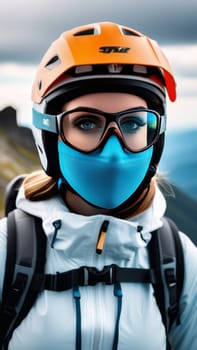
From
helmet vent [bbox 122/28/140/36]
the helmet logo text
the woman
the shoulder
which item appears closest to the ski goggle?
the woman

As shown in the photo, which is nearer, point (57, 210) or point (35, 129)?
point (57, 210)

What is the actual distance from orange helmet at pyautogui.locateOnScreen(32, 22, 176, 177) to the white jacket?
0.95 ft

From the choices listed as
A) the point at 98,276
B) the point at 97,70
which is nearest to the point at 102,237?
the point at 98,276

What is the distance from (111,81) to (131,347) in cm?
110

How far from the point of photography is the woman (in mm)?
2848

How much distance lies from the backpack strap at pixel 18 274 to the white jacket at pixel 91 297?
32 millimetres

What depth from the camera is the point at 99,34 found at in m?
2.98

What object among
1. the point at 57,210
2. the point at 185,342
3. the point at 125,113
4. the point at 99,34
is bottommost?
the point at 185,342

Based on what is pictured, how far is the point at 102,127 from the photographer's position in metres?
2.84

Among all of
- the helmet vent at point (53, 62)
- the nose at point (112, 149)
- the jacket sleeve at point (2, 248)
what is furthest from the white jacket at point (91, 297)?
the helmet vent at point (53, 62)

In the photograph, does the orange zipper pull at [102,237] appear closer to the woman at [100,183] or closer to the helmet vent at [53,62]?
the woman at [100,183]

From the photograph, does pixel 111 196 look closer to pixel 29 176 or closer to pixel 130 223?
pixel 130 223

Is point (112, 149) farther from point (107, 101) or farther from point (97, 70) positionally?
point (97, 70)

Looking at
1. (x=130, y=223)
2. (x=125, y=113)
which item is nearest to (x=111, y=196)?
(x=130, y=223)
